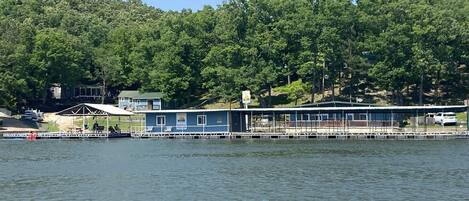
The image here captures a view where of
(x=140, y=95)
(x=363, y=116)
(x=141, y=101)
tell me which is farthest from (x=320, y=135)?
(x=140, y=95)

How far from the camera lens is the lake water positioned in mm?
43781

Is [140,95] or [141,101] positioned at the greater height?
[140,95]

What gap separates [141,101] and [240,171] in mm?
66323

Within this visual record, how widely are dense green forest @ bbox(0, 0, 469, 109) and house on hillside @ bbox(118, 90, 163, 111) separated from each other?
1.23 meters

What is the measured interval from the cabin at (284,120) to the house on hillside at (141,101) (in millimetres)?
22797

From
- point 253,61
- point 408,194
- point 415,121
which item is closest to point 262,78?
point 253,61

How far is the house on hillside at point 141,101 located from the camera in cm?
11875

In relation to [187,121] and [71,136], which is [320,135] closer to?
[187,121]

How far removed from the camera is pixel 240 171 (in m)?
55.3

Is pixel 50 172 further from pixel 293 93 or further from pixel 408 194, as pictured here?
pixel 293 93

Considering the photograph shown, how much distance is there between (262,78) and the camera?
107 m

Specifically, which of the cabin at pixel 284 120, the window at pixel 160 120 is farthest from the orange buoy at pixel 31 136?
the window at pixel 160 120

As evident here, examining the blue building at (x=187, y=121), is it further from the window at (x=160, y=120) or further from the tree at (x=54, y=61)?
the tree at (x=54, y=61)

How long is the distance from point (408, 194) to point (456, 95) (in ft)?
217
